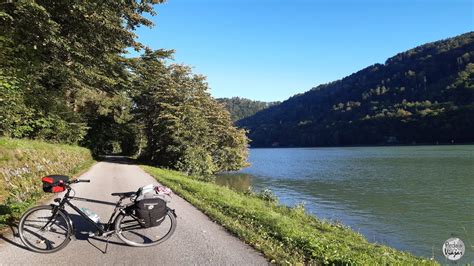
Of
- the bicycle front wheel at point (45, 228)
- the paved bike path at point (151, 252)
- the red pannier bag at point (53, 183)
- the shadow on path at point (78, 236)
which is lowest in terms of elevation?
the paved bike path at point (151, 252)

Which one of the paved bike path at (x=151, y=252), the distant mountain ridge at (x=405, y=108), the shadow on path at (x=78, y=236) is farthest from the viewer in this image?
the distant mountain ridge at (x=405, y=108)

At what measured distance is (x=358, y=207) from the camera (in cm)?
2186

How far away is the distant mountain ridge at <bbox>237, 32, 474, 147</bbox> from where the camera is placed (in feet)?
422

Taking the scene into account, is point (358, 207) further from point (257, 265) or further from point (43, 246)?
point (43, 246)

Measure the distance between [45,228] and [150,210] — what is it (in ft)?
6.01

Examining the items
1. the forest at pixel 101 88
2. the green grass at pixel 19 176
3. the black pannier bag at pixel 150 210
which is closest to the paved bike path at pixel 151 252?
the black pannier bag at pixel 150 210

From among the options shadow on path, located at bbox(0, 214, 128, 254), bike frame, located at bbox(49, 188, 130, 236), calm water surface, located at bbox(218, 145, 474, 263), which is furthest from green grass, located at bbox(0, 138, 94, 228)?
calm water surface, located at bbox(218, 145, 474, 263)

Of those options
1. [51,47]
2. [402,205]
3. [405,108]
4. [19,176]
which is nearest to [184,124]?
[402,205]

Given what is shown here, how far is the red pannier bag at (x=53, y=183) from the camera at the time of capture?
6.64 metres

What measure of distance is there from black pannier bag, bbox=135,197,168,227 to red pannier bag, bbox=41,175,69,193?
4.40 ft

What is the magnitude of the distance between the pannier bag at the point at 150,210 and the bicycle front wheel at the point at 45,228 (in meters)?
1.23

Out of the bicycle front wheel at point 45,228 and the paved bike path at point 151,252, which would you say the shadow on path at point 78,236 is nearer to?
the paved bike path at point 151,252

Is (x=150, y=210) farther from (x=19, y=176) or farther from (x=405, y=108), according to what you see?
(x=405, y=108)

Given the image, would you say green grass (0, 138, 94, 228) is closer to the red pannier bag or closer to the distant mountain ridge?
the red pannier bag
